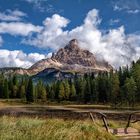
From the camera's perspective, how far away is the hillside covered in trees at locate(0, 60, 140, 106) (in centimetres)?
12912

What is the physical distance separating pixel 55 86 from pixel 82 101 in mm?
24742

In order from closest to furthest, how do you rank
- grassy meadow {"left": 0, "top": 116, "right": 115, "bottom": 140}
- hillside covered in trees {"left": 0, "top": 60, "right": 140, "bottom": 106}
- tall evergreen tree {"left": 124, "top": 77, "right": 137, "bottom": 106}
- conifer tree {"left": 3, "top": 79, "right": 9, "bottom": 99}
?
grassy meadow {"left": 0, "top": 116, "right": 115, "bottom": 140} < tall evergreen tree {"left": 124, "top": 77, "right": 137, "bottom": 106} < hillside covered in trees {"left": 0, "top": 60, "right": 140, "bottom": 106} < conifer tree {"left": 3, "top": 79, "right": 9, "bottom": 99}

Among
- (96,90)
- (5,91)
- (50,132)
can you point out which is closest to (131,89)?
(96,90)

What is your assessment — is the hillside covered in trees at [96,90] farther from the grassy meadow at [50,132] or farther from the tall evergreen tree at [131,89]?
the grassy meadow at [50,132]

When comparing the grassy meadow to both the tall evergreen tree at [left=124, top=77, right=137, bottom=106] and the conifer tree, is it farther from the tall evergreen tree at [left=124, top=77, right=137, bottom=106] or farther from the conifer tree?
the conifer tree

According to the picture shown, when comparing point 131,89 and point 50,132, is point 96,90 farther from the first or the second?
point 50,132

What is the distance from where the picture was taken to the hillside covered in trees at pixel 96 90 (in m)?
129

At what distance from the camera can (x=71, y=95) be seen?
188 m

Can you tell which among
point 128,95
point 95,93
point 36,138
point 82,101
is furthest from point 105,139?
point 82,101

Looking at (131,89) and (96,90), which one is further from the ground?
(96,90)

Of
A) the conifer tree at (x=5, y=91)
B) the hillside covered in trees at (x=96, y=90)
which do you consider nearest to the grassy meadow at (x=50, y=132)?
the hillside covered in trees at (x=96, y=90)

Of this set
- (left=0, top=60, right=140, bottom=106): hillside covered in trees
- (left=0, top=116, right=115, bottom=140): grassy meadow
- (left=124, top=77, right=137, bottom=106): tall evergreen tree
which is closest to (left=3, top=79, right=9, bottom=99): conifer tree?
(left=0, top=60, right=140, bottom=106): hillside covered in trees

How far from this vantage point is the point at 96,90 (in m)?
164

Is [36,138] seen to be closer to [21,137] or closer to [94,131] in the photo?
[21,137]
